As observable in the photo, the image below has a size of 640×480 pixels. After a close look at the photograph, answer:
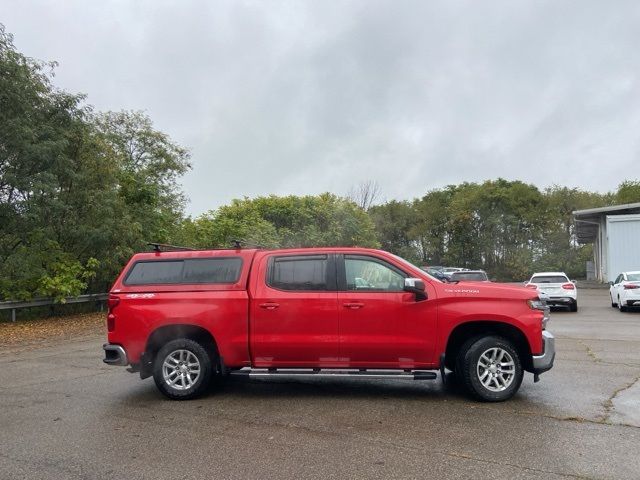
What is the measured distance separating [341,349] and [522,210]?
168 ft

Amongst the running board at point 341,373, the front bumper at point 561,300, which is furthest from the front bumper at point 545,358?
the front bumper at point 561,300

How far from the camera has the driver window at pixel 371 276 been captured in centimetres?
651

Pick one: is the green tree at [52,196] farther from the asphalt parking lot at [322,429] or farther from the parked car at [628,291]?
the parked car at [628,291]

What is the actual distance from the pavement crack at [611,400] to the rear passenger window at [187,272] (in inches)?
179

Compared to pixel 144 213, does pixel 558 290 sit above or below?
below

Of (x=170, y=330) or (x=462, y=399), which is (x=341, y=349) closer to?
(x=462, y=399)

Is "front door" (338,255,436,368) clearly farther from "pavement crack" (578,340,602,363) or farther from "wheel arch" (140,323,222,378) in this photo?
"pavement crack" (578,340,602,363)

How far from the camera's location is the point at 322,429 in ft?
17.5

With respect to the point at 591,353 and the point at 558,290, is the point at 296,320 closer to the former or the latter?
the point at 591,353

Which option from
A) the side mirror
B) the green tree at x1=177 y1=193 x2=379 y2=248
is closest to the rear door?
the side mirror

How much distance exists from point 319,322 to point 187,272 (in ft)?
6.30

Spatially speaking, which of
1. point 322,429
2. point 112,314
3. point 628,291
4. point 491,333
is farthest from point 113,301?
point 628,291

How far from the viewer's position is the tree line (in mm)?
15484

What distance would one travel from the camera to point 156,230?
22.8 metres
